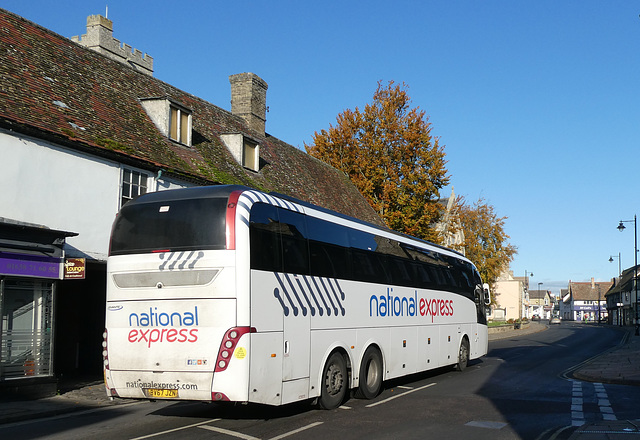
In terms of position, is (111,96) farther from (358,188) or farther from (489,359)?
(358,188)

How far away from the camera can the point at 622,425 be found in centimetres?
1034

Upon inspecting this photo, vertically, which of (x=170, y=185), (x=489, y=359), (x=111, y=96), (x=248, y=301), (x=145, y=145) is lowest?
(x=489, y=359)

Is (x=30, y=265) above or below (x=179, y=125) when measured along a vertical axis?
below

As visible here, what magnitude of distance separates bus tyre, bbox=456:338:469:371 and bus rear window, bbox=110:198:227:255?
484 inches

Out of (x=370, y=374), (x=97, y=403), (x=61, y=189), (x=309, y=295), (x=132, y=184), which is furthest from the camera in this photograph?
(x=132, y=184)

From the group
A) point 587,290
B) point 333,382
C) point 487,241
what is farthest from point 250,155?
point 587,290

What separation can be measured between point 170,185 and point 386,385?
28.9 feet

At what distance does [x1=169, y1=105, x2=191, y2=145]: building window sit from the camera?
886 inches

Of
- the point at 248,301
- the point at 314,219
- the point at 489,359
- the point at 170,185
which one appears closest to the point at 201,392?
the point at 248,301

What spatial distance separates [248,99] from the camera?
31.6m

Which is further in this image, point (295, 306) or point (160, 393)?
point (295, 306)

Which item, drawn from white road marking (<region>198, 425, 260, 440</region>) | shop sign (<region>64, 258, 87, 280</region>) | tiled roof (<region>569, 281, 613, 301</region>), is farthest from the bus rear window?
tiled roof (<region>569, 281, 613, 301</region>)

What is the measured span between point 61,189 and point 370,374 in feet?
28.9

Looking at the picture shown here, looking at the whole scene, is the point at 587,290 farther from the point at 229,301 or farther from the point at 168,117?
the point at 229,301
